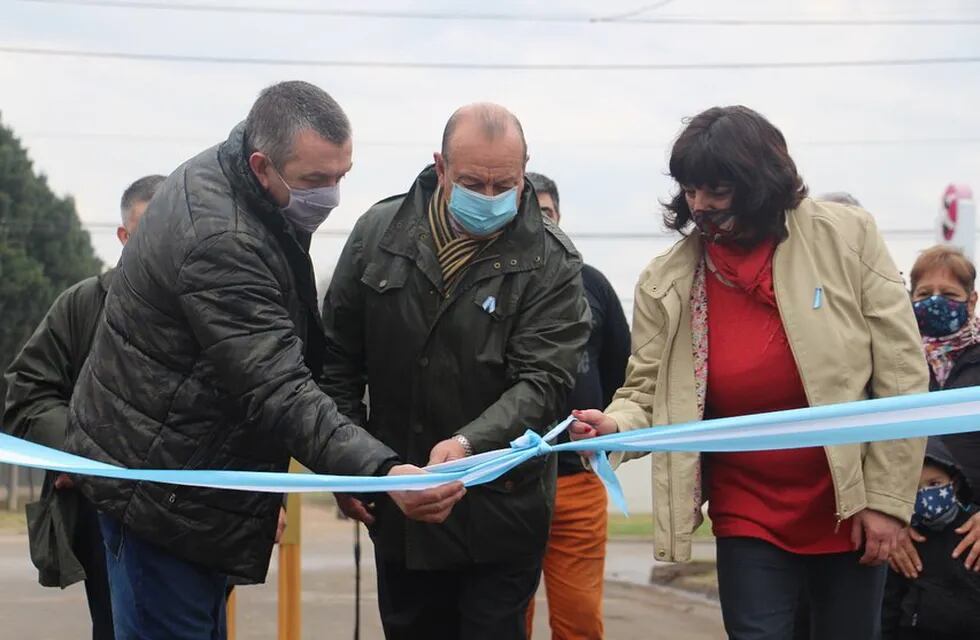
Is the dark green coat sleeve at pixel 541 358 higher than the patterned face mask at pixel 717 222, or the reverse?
the patterned face mask at pixel 717 222

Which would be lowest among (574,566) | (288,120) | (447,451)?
(574,566)

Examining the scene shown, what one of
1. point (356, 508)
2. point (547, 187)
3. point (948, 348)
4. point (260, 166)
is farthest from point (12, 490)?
point (260, 166)

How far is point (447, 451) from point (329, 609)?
24.6ft

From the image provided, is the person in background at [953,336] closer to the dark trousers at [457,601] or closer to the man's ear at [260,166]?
the dark trousers at [457,601]

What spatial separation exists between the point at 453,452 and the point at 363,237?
89cm

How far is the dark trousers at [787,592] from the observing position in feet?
15.1

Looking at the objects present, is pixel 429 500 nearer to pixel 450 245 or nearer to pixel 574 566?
pixel 450 245

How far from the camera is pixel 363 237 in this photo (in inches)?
205

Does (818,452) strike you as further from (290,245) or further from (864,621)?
(290,245)

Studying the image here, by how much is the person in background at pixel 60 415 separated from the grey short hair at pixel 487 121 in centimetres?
141

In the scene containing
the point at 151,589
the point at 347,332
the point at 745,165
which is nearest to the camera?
the point at 151,589

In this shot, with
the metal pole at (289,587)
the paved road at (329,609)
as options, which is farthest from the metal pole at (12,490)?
the metal pole at (289,587)

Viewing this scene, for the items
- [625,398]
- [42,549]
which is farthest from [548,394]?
[42,549]

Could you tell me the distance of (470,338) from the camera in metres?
5.01
